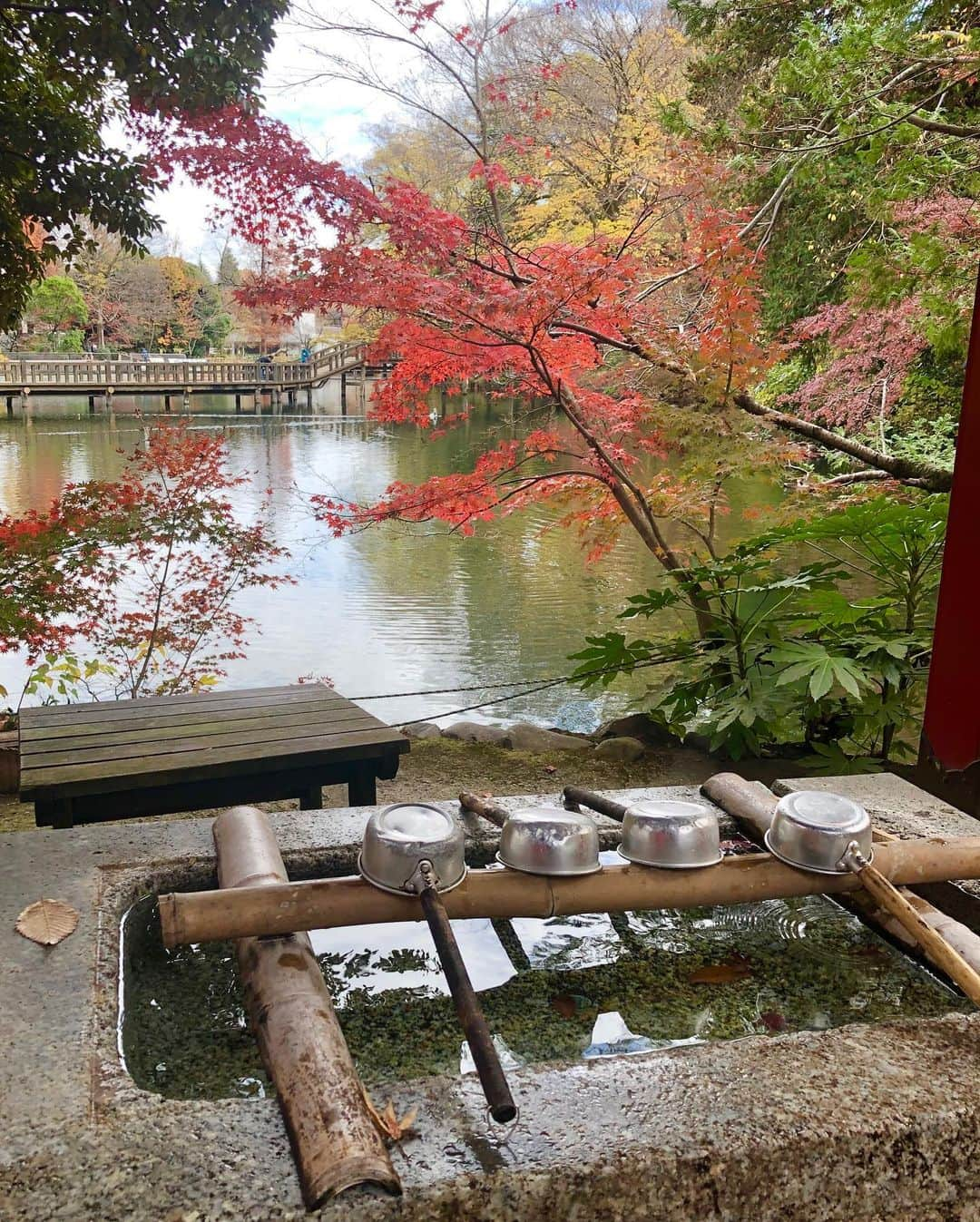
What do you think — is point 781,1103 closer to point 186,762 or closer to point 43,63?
point 186,762

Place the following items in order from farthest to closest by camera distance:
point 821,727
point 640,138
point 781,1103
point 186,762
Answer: point 640,138, point 821,727, point 186,762, point 781,1103

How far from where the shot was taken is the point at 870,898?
1.46 metres

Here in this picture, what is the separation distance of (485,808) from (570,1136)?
0.66 meters

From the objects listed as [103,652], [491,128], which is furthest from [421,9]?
[103,652]

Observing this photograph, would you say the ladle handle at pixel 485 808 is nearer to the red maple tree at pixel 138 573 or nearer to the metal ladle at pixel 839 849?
the metal ladle at pixel 839 849

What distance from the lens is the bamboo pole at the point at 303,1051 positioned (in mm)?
800

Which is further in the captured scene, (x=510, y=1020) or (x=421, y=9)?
(x=421, y=9)

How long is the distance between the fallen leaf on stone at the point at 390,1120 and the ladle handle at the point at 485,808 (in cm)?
57

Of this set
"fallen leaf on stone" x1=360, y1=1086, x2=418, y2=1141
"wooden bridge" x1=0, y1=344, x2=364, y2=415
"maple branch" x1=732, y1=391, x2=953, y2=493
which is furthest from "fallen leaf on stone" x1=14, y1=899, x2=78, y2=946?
"wooden bridge" x1=0, y1=344, x2=364, y2=415

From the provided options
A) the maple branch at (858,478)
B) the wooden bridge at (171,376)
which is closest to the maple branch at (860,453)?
the maple branch at (858,478)

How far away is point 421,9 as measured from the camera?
15.3ft

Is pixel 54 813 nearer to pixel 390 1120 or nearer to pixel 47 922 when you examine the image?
pixel 47 922

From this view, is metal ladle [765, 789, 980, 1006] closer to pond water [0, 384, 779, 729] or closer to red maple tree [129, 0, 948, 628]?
red maple tree [129, 0, 948, 628]

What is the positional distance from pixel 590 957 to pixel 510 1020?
212 mm
